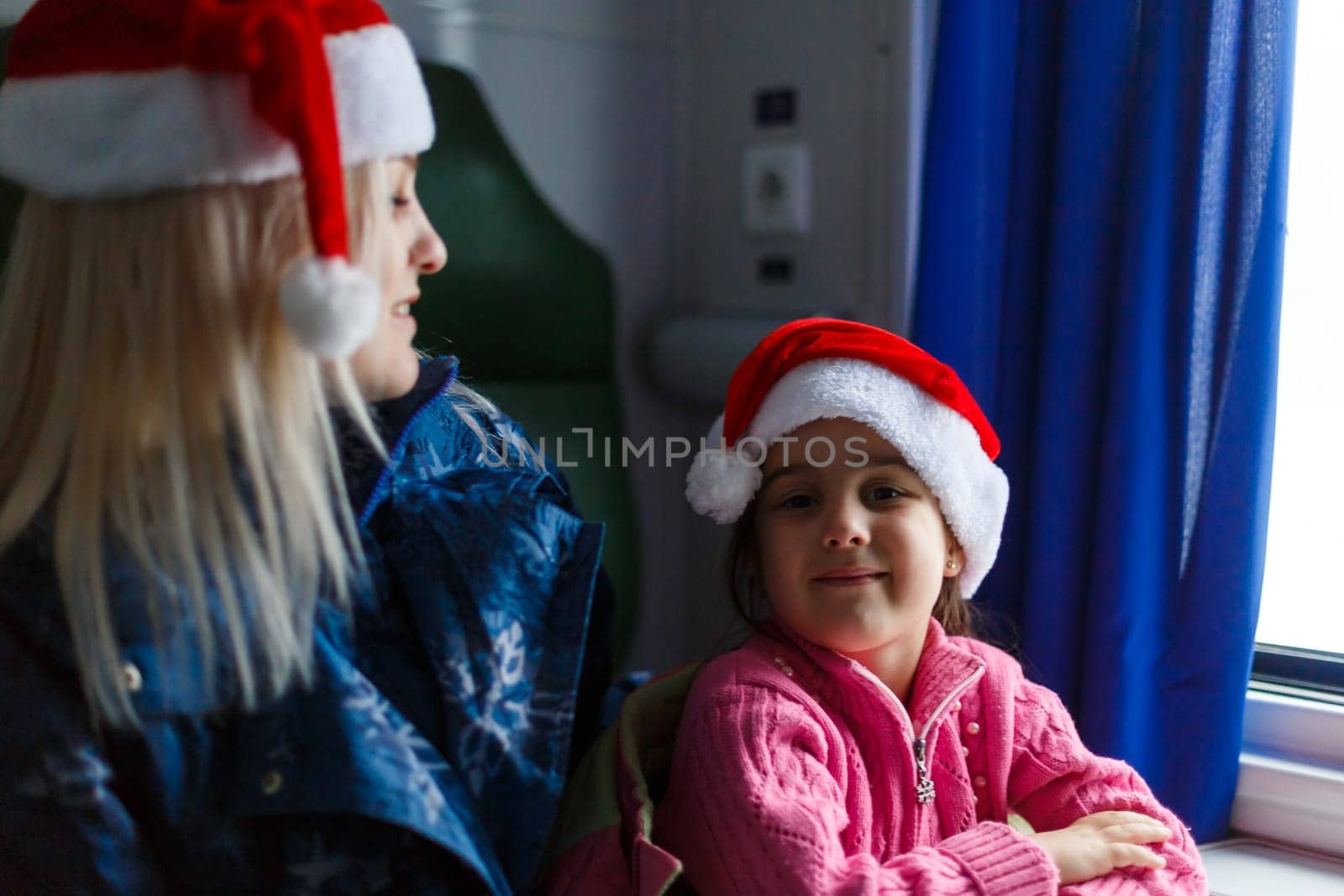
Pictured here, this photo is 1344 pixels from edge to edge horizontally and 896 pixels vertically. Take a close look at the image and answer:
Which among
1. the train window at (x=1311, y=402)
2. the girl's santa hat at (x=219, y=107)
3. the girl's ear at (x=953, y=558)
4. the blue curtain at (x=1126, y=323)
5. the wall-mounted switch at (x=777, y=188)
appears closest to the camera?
the girl's santa hat at (x=219, y=107)

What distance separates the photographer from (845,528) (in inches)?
43.0

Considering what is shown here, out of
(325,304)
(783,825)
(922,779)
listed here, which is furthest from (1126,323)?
(325,304)

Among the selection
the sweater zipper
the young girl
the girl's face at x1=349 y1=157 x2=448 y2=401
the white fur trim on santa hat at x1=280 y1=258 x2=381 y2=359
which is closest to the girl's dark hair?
the young girl

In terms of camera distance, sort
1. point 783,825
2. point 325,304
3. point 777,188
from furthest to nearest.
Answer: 1. point 777,188
2. point 783,825
3. point 325,304

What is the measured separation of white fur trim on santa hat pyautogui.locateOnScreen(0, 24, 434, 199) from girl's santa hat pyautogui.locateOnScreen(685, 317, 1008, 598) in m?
0.43

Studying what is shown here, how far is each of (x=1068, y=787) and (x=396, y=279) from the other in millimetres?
744

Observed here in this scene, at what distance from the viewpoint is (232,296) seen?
88 cm

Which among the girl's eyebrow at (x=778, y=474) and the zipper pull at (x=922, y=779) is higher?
the girl's eyebrow at (x=778, y=474)

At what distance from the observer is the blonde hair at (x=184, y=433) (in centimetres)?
88

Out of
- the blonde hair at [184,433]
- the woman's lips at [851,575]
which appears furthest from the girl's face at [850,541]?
the blonde hair at [184,433]

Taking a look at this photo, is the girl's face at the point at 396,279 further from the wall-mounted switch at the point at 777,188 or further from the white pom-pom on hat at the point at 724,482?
the wall-mounted switch at the point at 777,188

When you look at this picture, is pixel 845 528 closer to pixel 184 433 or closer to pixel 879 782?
pixel 879 782

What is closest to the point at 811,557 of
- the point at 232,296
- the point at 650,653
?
the point at 232,296

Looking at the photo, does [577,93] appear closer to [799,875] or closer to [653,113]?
[653,113]
